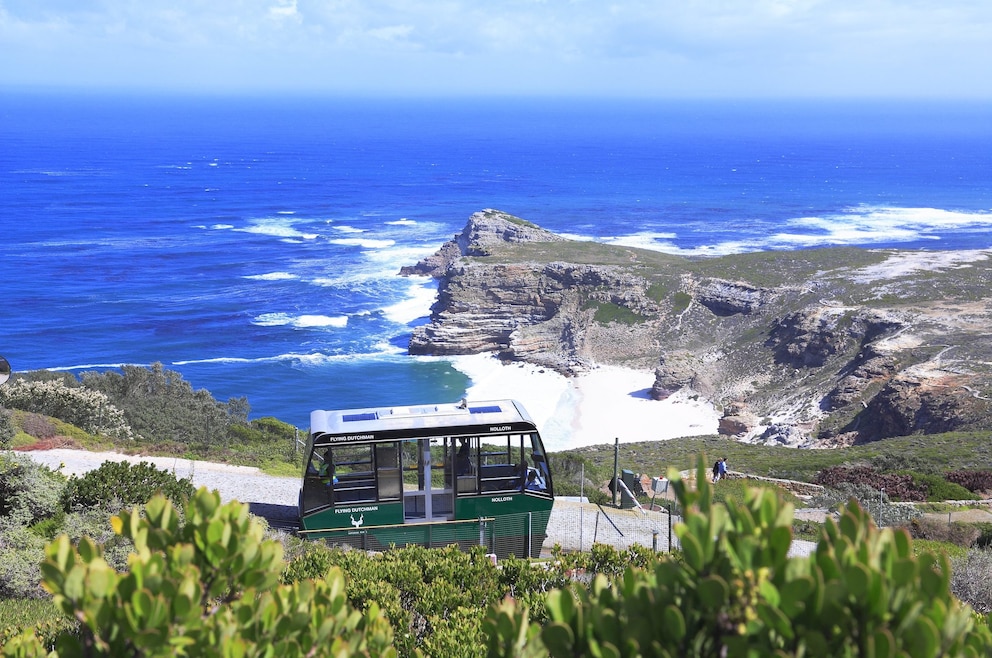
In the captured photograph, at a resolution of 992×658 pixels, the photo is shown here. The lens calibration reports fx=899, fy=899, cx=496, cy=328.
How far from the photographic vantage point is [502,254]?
265 ft

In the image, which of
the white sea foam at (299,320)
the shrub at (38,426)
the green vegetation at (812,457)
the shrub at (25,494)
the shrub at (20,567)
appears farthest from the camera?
the white sea foam at (299,320)

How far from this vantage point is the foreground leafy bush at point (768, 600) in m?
3.72

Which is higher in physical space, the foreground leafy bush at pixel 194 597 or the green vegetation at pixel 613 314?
the green vegetation at pixel 613 314

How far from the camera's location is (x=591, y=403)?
56656 mm

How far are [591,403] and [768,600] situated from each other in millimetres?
53165

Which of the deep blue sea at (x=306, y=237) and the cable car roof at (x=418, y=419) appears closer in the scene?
the cable car roof at (x=418, y=419)

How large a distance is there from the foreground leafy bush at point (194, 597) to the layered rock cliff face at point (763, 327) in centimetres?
3796

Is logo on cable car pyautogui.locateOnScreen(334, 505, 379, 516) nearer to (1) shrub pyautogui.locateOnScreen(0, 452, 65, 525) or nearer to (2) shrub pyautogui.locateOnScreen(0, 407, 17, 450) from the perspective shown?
(1) shrub pyautogui.locateOnScreen(0, 452, 65, 525)

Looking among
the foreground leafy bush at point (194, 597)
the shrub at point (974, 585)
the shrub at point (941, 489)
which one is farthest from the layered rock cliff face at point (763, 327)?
the foreground leafy bush at point (194, 597)

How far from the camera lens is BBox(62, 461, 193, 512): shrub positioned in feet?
50.3

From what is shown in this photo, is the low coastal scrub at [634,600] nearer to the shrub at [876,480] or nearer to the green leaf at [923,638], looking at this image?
the green leaf at [923,638]

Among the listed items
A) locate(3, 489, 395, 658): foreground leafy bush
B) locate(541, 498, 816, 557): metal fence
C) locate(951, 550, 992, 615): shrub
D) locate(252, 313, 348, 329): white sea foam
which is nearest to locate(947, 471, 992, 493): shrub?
locate(541, 498, 816, 557): metal fence

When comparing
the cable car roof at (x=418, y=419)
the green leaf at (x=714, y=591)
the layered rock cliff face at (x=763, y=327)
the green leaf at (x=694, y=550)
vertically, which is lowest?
the green leaf at (x=714, y=591)

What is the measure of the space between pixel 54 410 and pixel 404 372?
116 ft
